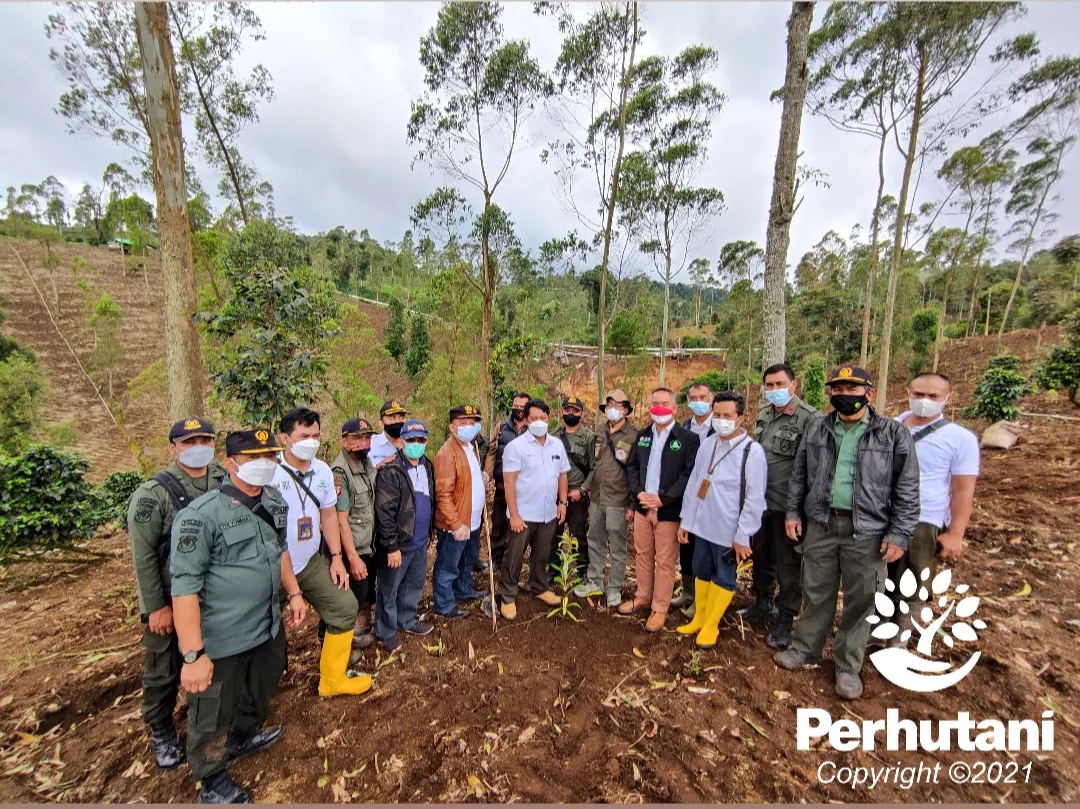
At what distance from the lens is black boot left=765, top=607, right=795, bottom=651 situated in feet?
10.4

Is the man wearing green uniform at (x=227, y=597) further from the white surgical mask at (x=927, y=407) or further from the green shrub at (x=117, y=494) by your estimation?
the green shrub at (x=117, y=494)

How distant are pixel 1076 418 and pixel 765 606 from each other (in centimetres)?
1002

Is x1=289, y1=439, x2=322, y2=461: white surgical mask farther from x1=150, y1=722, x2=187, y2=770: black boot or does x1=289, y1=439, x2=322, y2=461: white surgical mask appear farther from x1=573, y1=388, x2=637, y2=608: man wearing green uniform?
x1=573, y1=388, x2=637, y2=608: man wearing green uniform

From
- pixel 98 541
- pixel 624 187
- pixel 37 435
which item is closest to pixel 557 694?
A: pixel 98 541

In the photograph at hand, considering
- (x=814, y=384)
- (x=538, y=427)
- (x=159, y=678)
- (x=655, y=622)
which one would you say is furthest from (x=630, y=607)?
(x=814, y=384)

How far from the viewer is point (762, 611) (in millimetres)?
3570

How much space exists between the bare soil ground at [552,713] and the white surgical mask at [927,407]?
5.47ft

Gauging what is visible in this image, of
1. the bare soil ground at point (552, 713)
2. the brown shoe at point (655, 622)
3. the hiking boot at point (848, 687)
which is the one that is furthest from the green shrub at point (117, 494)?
the hiking boot at point (848, 687)

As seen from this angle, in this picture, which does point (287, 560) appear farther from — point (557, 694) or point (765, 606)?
point (765, 606)

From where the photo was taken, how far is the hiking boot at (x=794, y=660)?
9.51ft

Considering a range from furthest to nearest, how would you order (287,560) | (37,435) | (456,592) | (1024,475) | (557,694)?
(37,435), (1024,475), (456,592), (557,694), (287,560)

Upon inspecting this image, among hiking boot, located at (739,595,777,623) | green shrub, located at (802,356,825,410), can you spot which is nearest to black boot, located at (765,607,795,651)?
hiking boot, located at (739,595,777,623)

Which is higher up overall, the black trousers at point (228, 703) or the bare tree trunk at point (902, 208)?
the bare tree trunk at point (902, 208)

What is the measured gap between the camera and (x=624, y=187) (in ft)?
43.4
